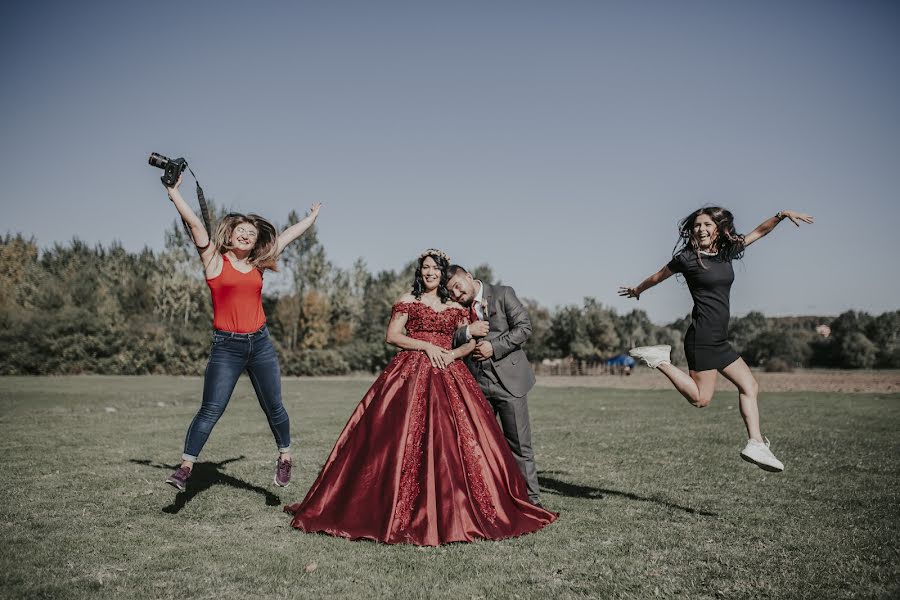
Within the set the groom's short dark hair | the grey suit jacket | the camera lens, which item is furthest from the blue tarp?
the camera lens

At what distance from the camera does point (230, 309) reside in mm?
5910

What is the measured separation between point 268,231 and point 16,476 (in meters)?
4.75

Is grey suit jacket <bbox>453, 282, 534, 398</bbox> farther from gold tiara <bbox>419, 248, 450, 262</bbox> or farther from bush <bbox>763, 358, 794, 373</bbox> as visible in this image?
bush <bbox>763, 358, 794, 373</bbox>

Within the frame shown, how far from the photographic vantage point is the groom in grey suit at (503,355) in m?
6.29

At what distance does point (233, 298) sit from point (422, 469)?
2.33 meters

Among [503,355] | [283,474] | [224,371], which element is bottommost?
[283,474]

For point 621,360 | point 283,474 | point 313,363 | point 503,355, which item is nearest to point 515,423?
point 503,355

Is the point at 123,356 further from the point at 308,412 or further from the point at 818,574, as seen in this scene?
the point at 818,574

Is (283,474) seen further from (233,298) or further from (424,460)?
(233,298)

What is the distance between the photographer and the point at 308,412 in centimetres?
1747

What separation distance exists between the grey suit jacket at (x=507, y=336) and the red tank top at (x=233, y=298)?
2.00 m

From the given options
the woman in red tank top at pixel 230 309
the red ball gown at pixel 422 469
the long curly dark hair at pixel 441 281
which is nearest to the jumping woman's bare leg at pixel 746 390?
the red ball gown at pixel 422 469

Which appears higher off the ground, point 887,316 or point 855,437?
point 887,316

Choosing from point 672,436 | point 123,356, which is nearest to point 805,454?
point 672,436
